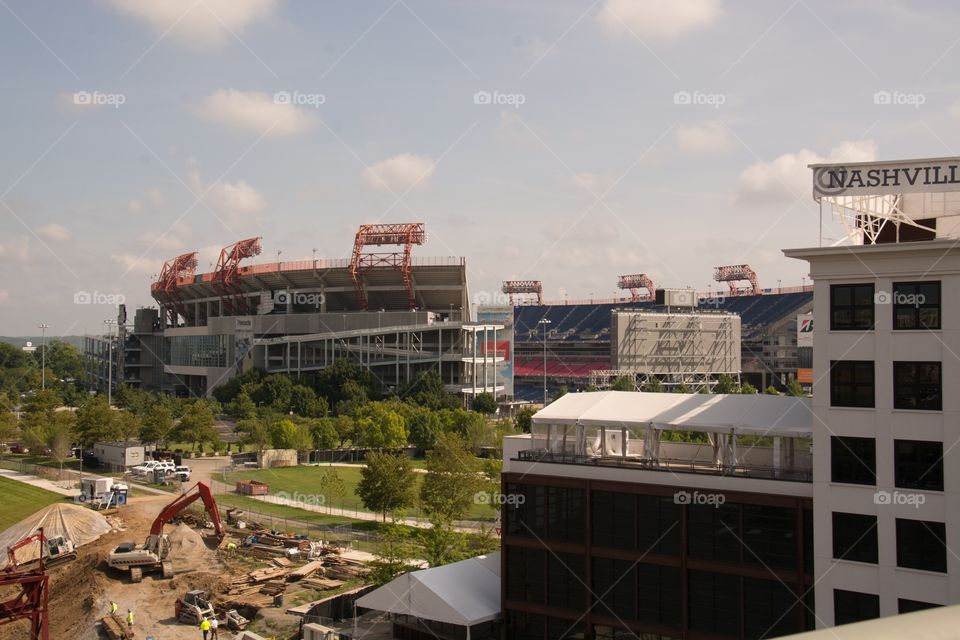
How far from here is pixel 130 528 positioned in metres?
46.7

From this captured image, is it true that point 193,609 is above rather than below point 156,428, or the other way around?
below

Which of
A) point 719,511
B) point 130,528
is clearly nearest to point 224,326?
point 130,528

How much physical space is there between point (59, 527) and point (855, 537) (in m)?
38.0

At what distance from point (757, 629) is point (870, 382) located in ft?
20.6

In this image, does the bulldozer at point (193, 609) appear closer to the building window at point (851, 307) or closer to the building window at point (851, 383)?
the building window at point (851, 383)

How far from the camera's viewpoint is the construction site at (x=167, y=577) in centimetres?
3216

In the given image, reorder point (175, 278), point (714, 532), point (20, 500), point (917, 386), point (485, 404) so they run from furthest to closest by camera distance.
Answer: point (175, 278) → point (485, 404) → point (20, 500) → point (714, 532) → point (917, 386)

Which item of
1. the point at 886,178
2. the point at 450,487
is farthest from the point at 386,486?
→ the point at 886,178

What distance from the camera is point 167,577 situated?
38.5 metres

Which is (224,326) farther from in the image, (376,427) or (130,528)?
(130,528)

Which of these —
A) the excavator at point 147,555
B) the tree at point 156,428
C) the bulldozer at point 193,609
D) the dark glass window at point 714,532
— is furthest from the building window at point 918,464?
the tree at point 156,428

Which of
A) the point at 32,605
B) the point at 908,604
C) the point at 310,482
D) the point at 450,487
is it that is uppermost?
the point at 908,604

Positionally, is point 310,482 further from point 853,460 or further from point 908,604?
point 908,604

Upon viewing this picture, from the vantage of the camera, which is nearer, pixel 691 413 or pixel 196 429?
Result: pixel 691 413
